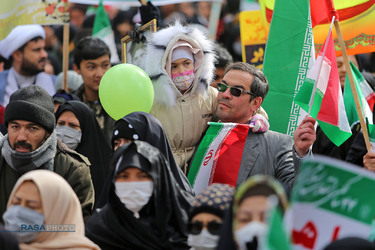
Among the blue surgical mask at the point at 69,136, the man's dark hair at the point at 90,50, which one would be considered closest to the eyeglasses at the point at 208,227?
the blue surgical mask at the point at 69,136

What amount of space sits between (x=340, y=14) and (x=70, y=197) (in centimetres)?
362

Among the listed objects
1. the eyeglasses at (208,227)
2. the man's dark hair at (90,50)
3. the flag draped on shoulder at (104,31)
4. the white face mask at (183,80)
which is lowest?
the eyeglasses at (208,227)

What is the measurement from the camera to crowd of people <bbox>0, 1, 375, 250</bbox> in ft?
14.9

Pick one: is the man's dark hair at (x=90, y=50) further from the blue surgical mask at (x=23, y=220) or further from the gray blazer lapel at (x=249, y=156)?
the blue surgical mask at (x=23, y=220)

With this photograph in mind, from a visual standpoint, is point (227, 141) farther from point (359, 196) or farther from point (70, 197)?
point (359, 196)

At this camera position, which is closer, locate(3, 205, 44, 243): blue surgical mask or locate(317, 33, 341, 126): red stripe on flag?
locate(3, 205, 44, 243): blue surgical mask

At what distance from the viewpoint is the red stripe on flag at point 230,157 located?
20.2 feet

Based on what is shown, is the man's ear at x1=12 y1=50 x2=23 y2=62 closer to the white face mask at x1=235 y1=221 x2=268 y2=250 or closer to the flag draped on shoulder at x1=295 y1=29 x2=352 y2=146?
the flag draped on shoulder at x1=295 y1=29 x2=352 y2=146

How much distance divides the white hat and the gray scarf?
10.7ft

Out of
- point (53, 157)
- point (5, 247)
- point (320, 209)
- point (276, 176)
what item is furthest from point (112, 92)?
point (320, 209)

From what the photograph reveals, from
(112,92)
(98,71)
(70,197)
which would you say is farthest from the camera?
(98,71)

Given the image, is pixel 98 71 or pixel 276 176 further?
pixel 98 71

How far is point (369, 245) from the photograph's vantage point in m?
4.11

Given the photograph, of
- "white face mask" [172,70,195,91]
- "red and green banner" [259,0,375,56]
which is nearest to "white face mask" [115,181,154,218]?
"white face mask" [172,70,195,91]
